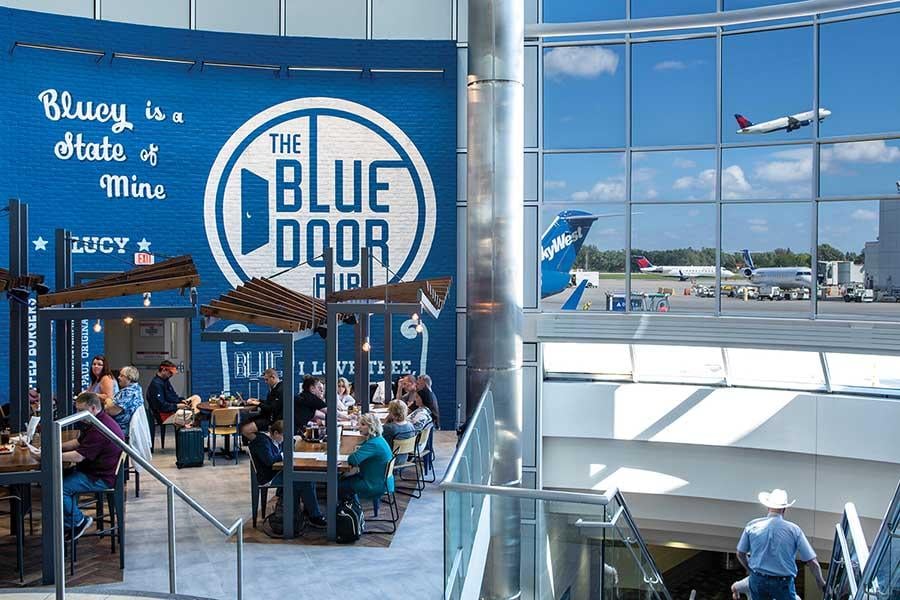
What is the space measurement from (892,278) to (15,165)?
11.4 m

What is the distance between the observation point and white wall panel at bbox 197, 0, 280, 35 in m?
13.8

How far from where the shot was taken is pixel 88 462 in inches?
298

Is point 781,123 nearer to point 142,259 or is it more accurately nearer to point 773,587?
point 773,587

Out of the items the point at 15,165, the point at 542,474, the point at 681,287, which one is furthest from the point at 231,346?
the point at 681,287

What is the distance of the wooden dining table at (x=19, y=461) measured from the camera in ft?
23.9

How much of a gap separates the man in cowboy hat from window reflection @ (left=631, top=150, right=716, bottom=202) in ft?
23.4

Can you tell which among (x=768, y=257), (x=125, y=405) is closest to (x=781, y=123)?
(x=768, y=257)

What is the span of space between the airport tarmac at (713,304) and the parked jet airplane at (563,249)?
11 cm

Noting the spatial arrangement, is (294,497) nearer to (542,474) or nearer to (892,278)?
(542,474)

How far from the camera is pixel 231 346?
45.7 ft

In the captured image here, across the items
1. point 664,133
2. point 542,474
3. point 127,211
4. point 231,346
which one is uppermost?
point 664,133

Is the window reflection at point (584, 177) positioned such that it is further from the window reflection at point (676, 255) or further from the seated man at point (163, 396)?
the seated man at point (163, 396)

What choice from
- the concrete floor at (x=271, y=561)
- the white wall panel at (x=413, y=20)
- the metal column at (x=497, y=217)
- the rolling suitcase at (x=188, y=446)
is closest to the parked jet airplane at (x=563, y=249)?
the white wall panel at (x=413, y=20)

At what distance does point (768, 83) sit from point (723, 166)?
4.11 feet
